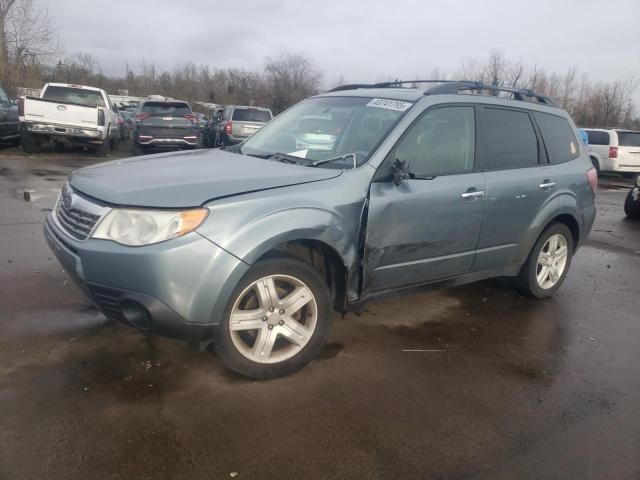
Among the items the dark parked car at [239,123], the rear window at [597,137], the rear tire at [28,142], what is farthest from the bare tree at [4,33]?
the rear window at [597,137]

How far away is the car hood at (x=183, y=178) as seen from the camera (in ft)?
9.53

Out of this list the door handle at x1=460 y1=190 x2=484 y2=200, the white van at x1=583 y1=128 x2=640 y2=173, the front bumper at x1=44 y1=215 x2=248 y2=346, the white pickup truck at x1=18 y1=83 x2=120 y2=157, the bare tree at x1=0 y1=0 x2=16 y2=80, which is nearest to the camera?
the front bumper at x1=44 y1=215 x2=248 y2=346

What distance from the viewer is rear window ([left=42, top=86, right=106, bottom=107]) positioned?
14367 millimetres

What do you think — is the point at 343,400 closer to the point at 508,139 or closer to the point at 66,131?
the point at 508,139

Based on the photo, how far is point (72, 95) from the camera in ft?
48.0

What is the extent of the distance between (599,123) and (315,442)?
44495mm

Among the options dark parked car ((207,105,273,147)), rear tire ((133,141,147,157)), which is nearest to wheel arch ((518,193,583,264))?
dark parked car ((207,105,273,147))

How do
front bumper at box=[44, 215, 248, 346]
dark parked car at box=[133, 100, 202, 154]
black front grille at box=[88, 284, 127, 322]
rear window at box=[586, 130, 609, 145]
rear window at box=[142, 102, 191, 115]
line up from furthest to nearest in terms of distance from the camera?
1. rear window at box=[586, 130, 609, 145]
2. rear window at box=[142, 102, 191, 115]
3. dark parked car at box=[133, 100, 202, 154]
4. black front grille at box=[88, 284, 127, 322]
5. front bumper at box=[44, 215, 248, 346]

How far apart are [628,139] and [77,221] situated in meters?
19.6

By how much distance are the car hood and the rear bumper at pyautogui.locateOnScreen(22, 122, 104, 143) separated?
10.3 metres

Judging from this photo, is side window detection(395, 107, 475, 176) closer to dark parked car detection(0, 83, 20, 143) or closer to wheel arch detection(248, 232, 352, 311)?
wheel arch detection(248, 232, 352, 311)

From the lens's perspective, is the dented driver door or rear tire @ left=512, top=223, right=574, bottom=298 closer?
the dented driver door

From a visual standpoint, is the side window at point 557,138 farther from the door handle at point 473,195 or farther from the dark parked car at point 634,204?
the dark parked car at point 634,204

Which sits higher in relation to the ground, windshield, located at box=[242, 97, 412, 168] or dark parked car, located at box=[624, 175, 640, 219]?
windshield, located at box=[242, 97, 412, 168]
